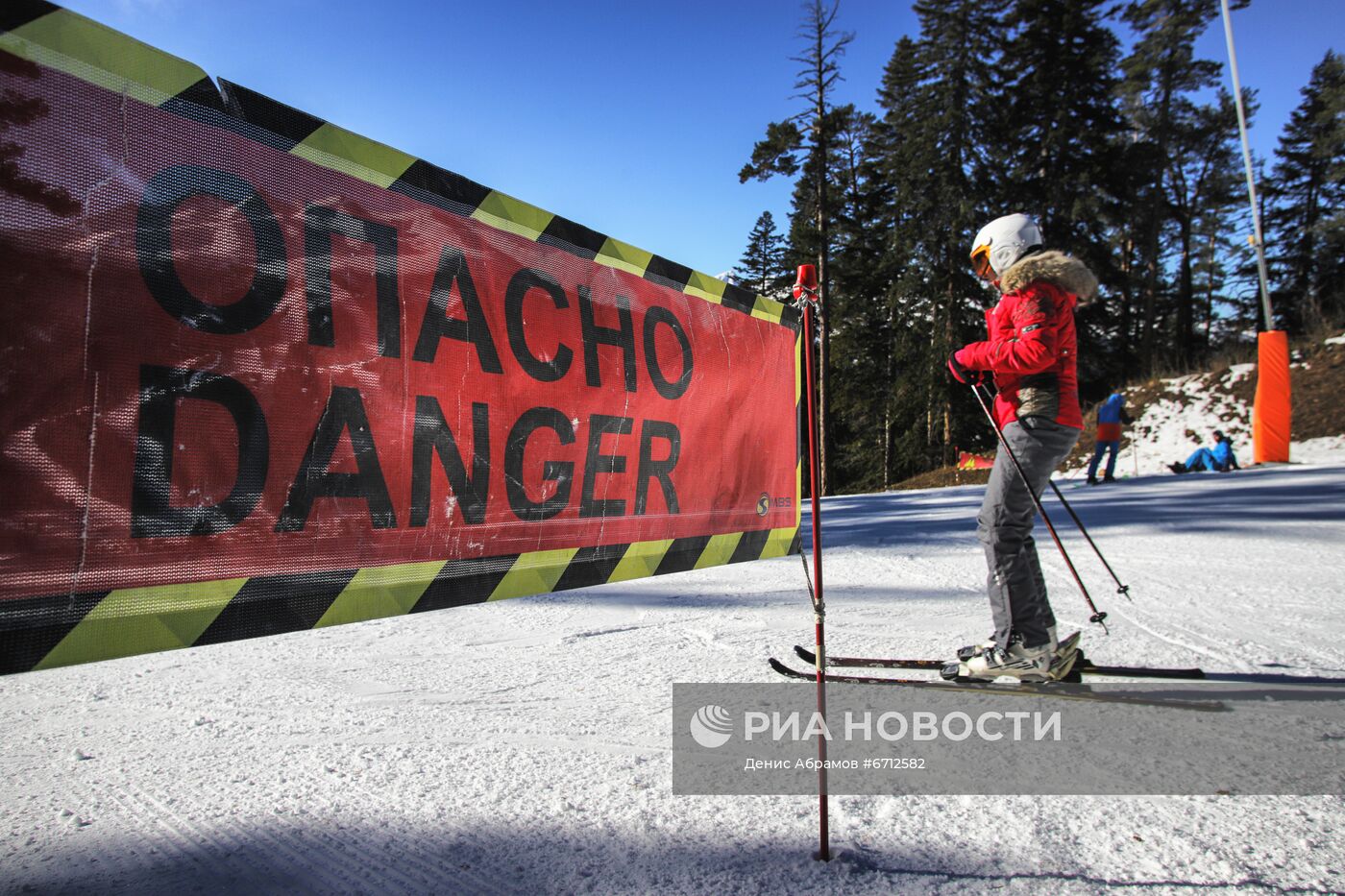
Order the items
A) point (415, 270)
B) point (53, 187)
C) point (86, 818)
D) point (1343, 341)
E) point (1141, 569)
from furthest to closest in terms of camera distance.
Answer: point (1343, 341)
point (1141, 569)
point (415, 270)
point (86, 818)
point (53, 187)

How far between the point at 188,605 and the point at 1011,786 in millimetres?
2280

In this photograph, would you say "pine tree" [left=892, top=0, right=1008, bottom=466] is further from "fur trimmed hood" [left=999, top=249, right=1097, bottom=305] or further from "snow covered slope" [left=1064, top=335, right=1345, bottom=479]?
"fur trimmed hood" [left=999, top=249, right=1097, bottom=305]

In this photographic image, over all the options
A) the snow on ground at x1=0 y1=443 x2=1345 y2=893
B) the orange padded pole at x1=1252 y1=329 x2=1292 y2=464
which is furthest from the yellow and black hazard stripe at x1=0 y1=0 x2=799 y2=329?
the orange padded pole at x1=1252 y1=329 x2=1292 y2=464

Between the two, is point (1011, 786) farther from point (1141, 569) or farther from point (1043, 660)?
point (1141, 569)

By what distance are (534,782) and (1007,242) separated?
9.21 feet

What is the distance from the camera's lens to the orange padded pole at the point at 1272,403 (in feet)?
43.5

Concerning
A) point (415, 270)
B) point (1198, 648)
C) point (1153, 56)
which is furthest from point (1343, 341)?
point (415, 270)

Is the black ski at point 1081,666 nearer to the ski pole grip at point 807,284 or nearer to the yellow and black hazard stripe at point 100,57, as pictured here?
the ski pole grip at point 807,284

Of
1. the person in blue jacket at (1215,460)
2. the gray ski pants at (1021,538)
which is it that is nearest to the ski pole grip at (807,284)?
the gray ski pants at (1021,538)

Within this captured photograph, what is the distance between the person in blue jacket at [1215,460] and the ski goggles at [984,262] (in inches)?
513

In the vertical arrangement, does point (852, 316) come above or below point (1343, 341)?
above

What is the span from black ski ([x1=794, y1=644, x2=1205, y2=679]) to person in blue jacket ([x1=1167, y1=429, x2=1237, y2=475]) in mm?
13007

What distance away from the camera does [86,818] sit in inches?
67.6

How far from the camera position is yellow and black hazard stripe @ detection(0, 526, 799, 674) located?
155 cm
